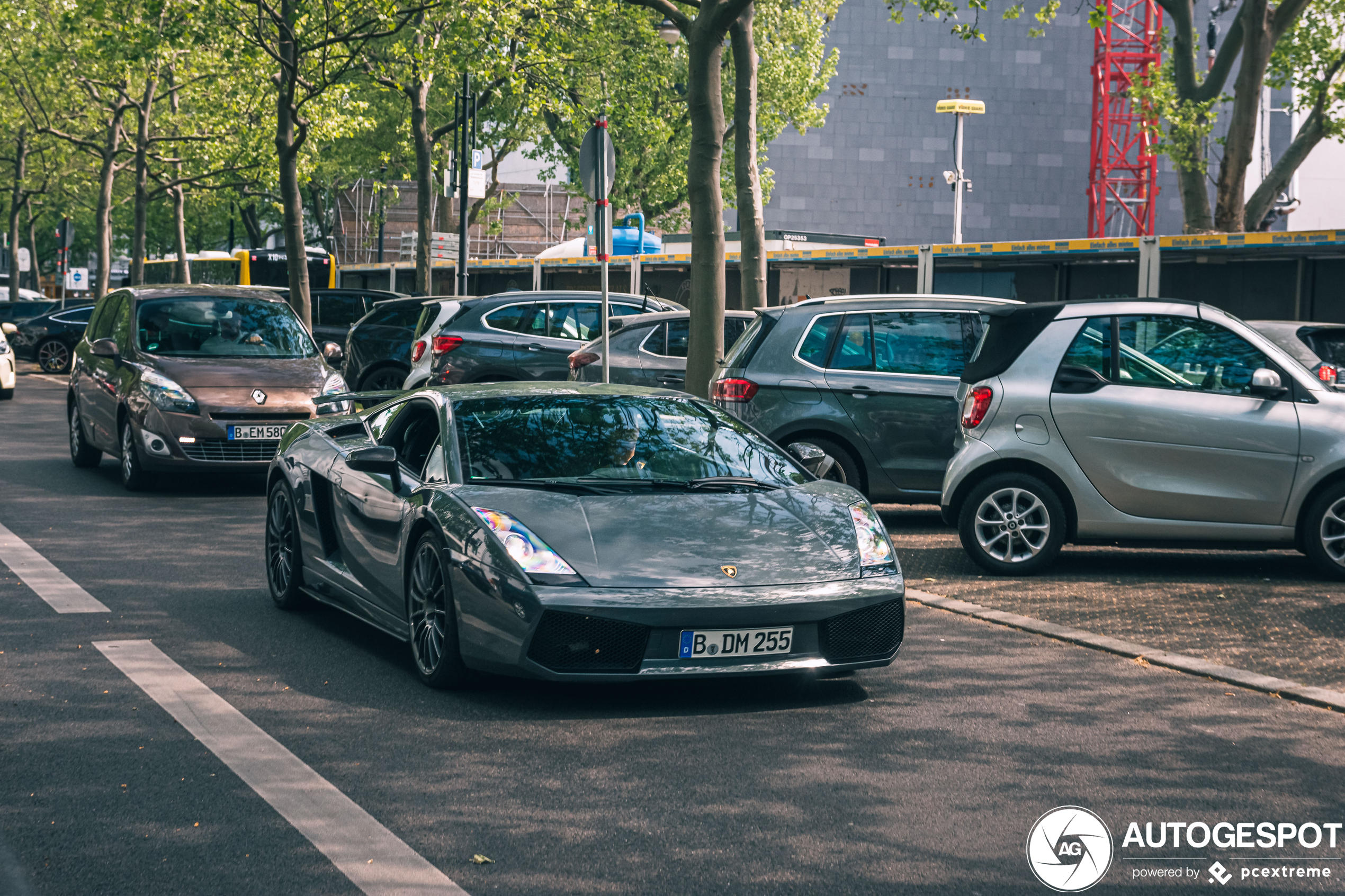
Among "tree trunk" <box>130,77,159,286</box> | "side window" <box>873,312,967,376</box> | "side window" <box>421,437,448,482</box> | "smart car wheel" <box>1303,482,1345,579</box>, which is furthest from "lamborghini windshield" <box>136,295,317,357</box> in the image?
"tree trunk" <box>130,77,159,286</box>

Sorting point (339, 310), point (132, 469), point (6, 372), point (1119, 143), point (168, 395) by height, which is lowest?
point (132, 469)

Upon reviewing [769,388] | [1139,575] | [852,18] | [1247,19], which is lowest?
[1139,575]

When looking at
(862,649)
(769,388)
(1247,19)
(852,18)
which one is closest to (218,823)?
(862,649)

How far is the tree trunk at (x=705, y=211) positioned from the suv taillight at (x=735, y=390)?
6.06 feet

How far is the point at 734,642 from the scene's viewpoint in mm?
5812

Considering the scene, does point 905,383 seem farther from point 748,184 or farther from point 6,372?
point 6,372

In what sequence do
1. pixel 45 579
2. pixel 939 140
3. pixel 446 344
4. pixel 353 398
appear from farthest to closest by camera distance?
pixel 939 140 → pixel 446 344 → pixel 353 398 → pixel 45 579

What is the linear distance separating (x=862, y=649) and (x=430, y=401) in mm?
2367

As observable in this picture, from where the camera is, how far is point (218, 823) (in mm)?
4492

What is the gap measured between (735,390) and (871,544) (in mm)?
5360

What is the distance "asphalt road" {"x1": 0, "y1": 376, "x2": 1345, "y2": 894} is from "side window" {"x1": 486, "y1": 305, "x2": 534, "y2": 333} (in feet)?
32.2

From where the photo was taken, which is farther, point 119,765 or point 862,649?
point 862,649

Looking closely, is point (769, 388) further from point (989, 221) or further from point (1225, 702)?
point (989, 221)

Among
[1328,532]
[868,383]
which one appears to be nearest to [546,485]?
[1328,532]
